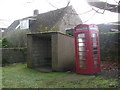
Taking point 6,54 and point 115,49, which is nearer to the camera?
point 115,49

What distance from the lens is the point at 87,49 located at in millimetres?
6652

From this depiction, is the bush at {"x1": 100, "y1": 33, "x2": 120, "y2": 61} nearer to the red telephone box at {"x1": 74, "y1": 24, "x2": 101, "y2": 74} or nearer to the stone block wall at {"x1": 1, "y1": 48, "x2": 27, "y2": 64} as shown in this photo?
the red telephone box at {"x1": 74, "y1": 24, "x2": 101, "y2": 74}

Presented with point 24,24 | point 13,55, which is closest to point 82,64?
point 13,55

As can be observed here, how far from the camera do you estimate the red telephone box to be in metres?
6.62

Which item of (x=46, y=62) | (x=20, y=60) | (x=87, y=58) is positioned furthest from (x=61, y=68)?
(x=20, y=60)

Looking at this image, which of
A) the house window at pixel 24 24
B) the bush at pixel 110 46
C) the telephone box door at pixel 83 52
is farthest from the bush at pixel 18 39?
the telephone box door at pixel 83 52

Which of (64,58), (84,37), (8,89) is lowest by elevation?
(8,89)

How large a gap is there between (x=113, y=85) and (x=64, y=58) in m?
3.56

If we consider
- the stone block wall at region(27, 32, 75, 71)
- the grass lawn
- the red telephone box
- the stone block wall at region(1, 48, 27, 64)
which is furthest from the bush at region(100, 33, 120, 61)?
the stone block wall at region(1, 48, 27, 64)

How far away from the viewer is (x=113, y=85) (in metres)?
4.61

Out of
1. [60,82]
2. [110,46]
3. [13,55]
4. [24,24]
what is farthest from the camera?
[24,24]

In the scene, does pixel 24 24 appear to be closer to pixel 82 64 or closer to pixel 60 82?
pixel 82 64

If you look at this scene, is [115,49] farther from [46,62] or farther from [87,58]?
[46,62]

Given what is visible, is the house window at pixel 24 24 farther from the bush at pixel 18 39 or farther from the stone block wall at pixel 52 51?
the stone block wall at pixel 52 51
